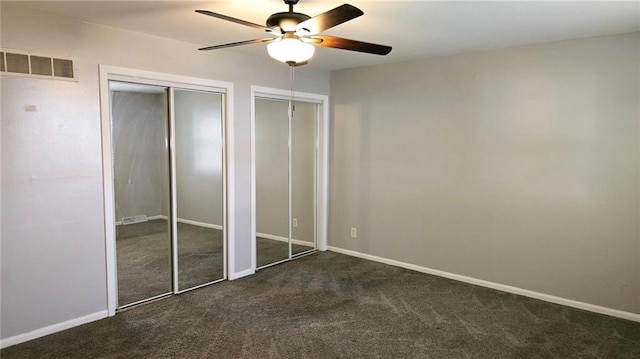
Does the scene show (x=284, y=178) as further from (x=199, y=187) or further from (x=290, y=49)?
(x=290, y=49)

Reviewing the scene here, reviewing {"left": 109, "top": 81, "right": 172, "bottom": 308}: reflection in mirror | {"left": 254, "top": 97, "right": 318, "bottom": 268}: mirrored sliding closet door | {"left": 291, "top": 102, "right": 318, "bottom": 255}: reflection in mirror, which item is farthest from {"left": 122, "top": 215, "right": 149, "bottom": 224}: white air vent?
{"left": 291, "top": 102, "right": 318, "bottom": 255}: reflection in mirror

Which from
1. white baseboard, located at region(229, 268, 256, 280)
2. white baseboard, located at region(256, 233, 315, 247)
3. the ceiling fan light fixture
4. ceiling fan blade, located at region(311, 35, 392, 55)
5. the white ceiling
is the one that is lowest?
white baseboard, located at region(229, 268, 256, 280)

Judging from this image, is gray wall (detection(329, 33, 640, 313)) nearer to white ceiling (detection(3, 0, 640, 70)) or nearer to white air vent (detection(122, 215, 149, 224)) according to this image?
white ceiling (detection(3, 0, 640, 70))

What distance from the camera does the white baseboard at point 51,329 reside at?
2898 mm

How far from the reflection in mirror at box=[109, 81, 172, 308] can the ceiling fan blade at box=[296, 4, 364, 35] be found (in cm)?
189

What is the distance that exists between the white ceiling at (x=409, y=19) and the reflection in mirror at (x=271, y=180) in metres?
1.06

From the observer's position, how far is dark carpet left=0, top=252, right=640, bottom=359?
290 centimetres

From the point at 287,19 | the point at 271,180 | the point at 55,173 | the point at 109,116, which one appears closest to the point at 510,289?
the point at 271,180

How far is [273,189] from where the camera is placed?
16.3 feet

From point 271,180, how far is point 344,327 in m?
2.18

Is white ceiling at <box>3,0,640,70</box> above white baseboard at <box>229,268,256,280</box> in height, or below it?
above

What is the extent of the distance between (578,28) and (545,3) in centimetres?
84

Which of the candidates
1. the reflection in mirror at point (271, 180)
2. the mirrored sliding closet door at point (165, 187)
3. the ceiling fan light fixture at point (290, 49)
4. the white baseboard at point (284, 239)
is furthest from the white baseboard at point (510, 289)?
the ceiling fan light fixture at point (290, 49)

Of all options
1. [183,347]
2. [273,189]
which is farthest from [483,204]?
[183,347]
